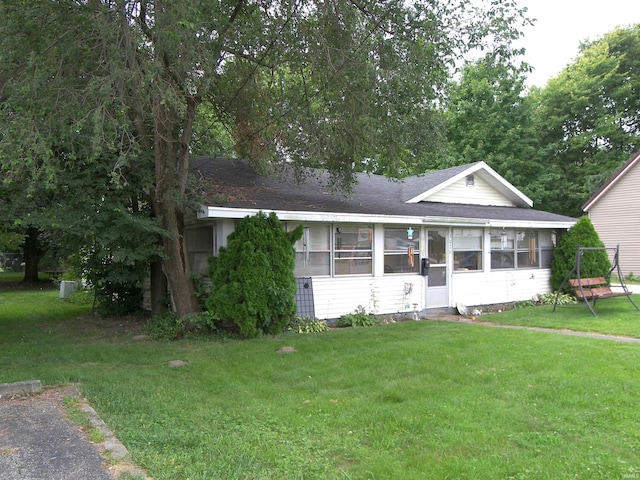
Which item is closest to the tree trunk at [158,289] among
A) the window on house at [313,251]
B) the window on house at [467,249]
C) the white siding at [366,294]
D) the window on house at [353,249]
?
the window on house at [313,251]

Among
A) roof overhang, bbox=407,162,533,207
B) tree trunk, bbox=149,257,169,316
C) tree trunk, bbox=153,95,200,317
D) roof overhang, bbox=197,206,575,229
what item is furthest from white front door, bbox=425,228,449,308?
tree trunk, bbox=149,257,169,316

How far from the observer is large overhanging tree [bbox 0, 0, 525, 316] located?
7.04 metres

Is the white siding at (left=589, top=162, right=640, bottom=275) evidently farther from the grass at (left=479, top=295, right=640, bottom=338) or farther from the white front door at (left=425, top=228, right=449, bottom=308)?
the white front door at (left=425, top=228, right=449, bottom=308)

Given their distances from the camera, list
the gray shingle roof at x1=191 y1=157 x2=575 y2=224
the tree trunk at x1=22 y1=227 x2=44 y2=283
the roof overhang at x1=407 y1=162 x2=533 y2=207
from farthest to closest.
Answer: the tree trunk at x1=22 y1=227 x2=44 y2=283, the roof overhang at x1=407 y1=162 x2=533 y2=207, the gray shingle roof at x1=191 y1=157 x2=575 y2=224

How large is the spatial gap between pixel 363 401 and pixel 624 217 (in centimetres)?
2319

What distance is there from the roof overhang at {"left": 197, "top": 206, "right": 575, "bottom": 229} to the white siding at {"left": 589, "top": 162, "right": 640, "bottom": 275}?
36.5 ft

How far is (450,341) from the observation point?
8.65 m

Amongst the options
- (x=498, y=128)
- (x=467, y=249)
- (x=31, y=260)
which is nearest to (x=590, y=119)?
(x=498, y=128)

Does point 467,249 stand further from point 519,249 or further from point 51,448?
point 51,448

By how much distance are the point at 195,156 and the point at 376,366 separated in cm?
658

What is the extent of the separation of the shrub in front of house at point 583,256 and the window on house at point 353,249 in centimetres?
689

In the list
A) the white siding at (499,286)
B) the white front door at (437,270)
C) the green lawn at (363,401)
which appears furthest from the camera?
the white siding at (499,286)

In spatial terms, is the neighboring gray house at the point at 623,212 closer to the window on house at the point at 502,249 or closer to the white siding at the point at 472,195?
the white siding at the point at 472,195

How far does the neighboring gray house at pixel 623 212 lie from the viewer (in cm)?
2289
